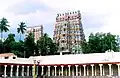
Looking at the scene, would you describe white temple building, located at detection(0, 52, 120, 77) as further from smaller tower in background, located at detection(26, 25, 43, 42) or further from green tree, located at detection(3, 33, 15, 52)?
smaller tower in background, located at detection(26, 25, 43, 42)

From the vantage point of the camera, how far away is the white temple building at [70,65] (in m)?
52.7

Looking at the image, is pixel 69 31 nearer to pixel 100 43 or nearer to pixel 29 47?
pixel 100 43

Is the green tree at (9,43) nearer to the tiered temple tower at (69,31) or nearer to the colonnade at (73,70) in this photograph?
the tiered temple tower at (69,31)

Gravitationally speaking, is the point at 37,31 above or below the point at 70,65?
above

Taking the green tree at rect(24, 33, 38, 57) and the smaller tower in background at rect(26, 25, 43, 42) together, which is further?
the smaller tower in background at rect(26, 25, 43, 42)

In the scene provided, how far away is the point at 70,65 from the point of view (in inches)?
2189

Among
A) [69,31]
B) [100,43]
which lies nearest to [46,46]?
[100,43]

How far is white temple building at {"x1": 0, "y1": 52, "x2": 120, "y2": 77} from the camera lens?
5266 centimetres

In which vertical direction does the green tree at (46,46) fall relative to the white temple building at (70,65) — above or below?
above

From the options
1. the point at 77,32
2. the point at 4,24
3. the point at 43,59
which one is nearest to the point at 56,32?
the point at 77,32

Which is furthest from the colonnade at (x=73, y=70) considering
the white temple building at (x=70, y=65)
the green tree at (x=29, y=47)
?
the green tree at (x=29, y=47)

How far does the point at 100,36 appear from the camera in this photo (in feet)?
289

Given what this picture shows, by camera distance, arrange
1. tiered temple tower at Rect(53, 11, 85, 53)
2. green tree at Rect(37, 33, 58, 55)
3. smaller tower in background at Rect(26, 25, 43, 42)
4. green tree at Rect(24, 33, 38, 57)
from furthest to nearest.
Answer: smaller tower in background at Rect(26, 25, 43, 42) → tiered temple tower at Rect(53, 11, 85, 53) → green tree at Rect(37, 33, 58, 55) → green tree at Rect(24, 33, 38, 57)

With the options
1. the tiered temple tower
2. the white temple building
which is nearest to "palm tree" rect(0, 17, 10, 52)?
the tiered temple tower
